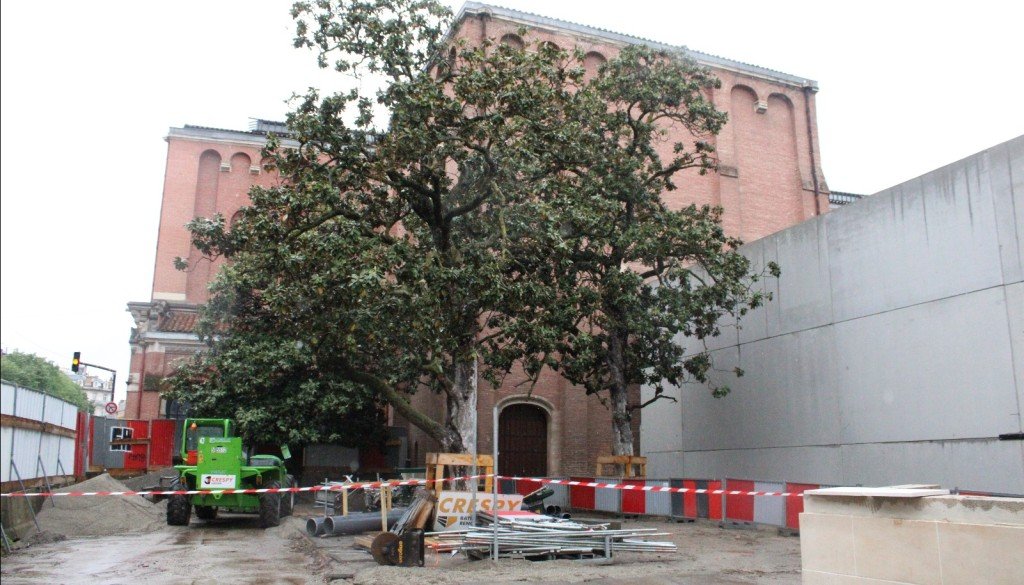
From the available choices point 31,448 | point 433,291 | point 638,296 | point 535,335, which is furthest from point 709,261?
point 31,448

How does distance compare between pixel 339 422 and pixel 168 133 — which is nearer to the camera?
pixel 339 422

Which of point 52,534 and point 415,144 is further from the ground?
point 415,144

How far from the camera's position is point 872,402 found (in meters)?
18.8

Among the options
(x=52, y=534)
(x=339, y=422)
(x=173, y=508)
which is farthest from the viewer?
(x=339, y=422)

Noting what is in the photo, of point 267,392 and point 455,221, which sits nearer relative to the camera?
point 455,221

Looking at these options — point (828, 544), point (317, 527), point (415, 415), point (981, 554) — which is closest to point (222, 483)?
point (317, 527)

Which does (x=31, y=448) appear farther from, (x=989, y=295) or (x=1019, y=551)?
(x=989, y=295)

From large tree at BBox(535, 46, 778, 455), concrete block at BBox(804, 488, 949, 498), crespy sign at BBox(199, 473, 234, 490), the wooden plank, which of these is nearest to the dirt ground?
crespy sign at BBox(199, 473, 234, 490)

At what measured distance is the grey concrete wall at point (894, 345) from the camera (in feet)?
52.1

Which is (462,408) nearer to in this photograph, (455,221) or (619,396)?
(455,221)

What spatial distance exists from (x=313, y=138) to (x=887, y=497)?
12.1 metres

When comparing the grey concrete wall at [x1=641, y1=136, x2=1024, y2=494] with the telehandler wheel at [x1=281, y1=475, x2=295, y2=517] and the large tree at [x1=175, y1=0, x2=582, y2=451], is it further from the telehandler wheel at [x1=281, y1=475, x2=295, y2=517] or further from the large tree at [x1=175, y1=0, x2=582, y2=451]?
the telehandler wheel at [x1=281, y1=475, x2=295, y2=517]

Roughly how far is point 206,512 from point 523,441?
1245cm

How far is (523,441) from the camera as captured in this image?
2898 cm
